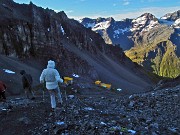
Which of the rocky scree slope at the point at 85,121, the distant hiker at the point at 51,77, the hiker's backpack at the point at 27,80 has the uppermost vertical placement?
the distant hiker at the point at 51,77

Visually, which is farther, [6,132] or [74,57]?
[74,57]

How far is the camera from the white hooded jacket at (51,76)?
1788 cm

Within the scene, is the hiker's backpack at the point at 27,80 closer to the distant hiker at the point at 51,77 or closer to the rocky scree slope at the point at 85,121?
the rocky scree slope at the point at 85,121

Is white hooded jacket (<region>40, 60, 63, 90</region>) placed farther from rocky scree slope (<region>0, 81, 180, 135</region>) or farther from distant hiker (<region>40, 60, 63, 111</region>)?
rocky scree slope (<region>0, 81, 180, 135</region>)

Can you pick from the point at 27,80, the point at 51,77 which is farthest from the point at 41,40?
the point at 51,77

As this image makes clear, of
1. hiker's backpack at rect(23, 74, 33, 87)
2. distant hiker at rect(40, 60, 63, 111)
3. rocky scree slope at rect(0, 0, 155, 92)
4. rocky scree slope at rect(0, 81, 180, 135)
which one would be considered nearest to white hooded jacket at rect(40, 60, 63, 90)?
distant hiker at rect(40, 60, 63, 111)

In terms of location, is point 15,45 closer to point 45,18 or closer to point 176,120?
point 45,18

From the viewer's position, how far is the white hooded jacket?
17.9m

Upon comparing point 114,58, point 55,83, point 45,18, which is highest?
point 45,18

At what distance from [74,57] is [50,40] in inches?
441

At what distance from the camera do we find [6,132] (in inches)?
623

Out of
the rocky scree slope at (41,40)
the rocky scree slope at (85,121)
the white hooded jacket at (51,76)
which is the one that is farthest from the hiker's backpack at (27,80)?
the rocky scree slope at (41,40)

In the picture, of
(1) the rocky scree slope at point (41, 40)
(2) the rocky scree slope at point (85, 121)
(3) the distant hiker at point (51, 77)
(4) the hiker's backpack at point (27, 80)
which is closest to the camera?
(2) the rocky scree slope at point (85, 121)

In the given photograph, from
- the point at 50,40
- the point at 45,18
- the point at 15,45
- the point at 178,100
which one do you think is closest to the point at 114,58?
the point at 45,18
